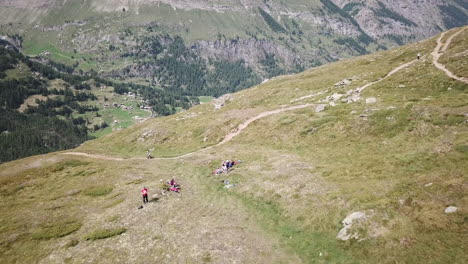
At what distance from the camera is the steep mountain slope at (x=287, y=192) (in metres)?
30.3

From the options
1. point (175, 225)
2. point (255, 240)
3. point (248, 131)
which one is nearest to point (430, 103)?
point (248, 131)

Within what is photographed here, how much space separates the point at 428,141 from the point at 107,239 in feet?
171

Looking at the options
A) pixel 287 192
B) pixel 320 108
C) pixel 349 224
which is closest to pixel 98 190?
pixel 287 192

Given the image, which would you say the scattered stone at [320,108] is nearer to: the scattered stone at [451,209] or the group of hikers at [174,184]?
the group of hikers at [174,184]

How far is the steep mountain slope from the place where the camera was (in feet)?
99.4

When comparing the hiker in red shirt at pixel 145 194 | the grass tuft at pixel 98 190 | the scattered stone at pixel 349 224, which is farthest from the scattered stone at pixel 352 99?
the grass tuft at pixel 98 190

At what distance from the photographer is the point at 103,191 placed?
5659 centimetres

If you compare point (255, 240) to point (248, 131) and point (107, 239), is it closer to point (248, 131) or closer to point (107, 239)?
point (107, 239)

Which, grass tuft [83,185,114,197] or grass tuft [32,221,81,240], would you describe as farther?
grass tuft [83,185,114,197]

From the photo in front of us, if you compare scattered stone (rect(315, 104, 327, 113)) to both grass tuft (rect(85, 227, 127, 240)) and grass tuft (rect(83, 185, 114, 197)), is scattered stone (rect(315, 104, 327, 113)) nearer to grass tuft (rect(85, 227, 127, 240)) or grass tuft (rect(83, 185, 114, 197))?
grass tuft (rect(83, 185, 114, 197))

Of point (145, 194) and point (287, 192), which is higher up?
point (145, 194)

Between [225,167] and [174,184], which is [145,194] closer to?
[174,184]

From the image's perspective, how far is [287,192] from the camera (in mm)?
42688

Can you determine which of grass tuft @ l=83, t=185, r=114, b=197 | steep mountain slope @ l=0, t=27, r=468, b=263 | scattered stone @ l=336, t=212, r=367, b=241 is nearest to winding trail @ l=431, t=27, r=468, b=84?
steep mountain slope @ l=0, t=27, r=468, b=263
